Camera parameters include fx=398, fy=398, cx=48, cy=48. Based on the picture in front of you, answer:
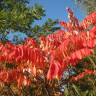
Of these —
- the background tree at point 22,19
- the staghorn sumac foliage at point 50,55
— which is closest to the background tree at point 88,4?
the background tree at point 22,19

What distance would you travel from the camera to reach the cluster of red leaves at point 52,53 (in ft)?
19.1

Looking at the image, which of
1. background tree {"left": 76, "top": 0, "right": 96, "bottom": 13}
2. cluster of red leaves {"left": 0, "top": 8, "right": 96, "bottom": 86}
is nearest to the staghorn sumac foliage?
cluster of red leaves {"left": 0, "top": 8, "right": 96, "bottom": 86}

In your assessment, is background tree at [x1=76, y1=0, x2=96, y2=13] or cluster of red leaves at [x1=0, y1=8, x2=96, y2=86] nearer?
cluster of red leaves at [x1=0, y1=8, x2=96, y2=86]

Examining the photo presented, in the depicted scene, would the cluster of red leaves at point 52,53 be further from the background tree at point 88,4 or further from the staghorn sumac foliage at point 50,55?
the background tree at point 88,4

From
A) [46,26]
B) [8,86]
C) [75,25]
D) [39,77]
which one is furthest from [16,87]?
[46,26]

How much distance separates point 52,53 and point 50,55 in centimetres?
38

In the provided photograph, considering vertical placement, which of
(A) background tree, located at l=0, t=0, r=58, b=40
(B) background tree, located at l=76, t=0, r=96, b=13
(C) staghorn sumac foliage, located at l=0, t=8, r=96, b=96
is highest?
(B) background tree, located at l=76, t=0, r=96, b=13

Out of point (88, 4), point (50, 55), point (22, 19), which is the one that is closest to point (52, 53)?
point (50, 55)

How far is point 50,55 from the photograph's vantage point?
6691mm

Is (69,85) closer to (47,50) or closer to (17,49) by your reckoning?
(47,50)

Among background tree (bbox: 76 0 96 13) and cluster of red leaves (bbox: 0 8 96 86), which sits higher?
background tree (bbox: 76 0 96 13)

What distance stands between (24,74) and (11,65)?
1631 millimetres

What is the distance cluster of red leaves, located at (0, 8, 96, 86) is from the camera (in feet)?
19.1

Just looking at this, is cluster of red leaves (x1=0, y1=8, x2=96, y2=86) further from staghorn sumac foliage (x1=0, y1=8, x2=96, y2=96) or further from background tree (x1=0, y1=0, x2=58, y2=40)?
background tree (x1=0, y1=0, x2=58, y2=40)
